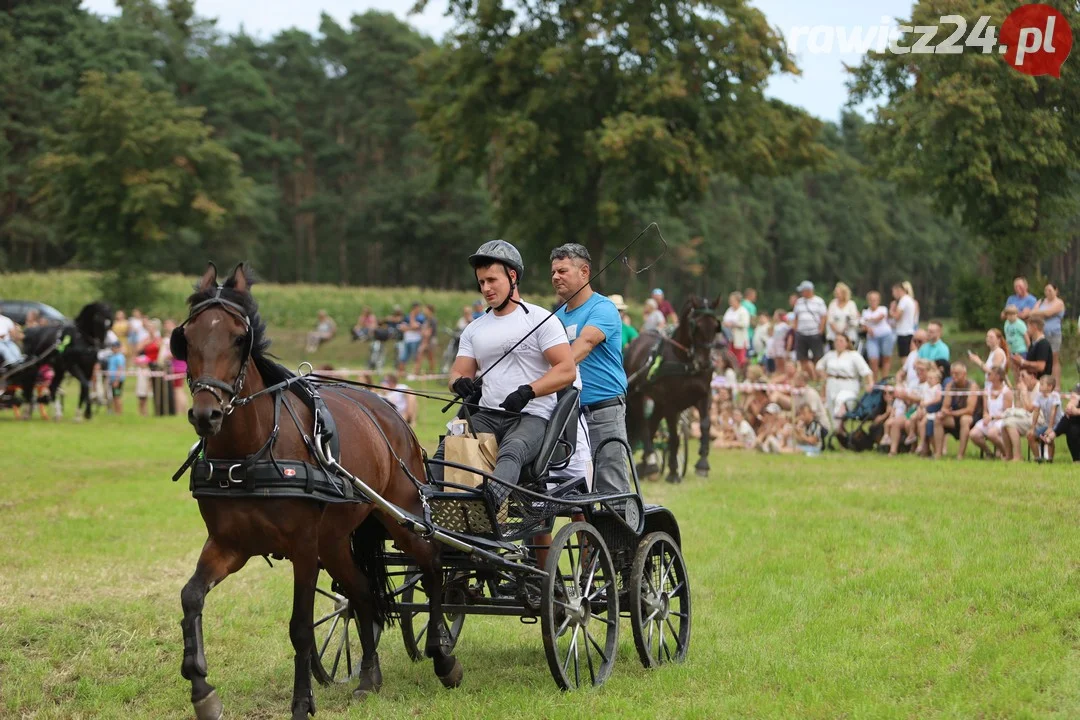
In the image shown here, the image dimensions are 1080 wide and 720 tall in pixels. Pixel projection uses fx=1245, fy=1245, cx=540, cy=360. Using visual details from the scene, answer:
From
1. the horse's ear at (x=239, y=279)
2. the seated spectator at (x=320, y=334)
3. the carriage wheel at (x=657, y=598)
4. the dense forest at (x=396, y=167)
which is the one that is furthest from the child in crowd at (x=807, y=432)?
the seated spectator at (x=320, y=334)

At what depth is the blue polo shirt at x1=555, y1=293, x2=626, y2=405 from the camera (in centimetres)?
798

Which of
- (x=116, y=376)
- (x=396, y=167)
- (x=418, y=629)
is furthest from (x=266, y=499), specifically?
(x=396, y=167)

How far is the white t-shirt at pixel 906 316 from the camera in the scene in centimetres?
2077

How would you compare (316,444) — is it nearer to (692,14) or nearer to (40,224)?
(692,14)

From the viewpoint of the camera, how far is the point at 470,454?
6.97 meters

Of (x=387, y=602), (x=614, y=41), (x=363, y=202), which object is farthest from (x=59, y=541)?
(x=363, y=202)

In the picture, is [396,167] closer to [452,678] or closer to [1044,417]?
[1044,417]

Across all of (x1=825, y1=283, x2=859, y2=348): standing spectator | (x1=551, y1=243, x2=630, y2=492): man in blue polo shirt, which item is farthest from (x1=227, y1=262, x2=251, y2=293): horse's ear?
(x1=825, y1=283, x2=859, y2=348): standing spectator

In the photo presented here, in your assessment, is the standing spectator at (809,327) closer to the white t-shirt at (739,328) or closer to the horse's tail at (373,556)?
the white t-shirt at (739,328)

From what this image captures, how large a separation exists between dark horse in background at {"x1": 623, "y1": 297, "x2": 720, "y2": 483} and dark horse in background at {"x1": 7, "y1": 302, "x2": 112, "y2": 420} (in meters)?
12.4

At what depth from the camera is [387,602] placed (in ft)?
23.9

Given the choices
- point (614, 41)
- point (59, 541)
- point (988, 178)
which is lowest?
point (59, 541)

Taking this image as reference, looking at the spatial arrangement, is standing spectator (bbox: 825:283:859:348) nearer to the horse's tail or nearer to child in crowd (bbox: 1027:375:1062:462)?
child in crowd (bbox: 1027:375:1062:462)

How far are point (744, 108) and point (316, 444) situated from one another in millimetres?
29714
